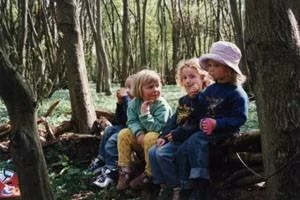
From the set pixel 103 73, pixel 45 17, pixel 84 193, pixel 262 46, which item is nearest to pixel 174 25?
pixel 103 73

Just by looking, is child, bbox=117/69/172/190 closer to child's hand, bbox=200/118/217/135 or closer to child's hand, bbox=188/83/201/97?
child's hand, bbox=188/83/201/97

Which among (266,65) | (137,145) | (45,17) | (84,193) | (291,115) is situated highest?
(45,17)

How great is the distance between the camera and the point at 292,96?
3613mm

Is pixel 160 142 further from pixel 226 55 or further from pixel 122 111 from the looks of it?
pixel 122 111

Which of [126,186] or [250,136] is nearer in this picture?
[250,136]

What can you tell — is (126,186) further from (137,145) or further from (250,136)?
(250,136)

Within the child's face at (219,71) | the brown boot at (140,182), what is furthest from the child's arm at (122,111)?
the child's face at (219,71)

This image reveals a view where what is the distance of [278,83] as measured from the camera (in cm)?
Result: 362

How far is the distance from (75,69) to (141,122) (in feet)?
6.75

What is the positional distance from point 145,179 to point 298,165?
5.30 ft

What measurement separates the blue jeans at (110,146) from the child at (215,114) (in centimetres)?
125

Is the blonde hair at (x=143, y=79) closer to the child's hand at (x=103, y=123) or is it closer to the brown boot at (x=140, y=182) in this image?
the brown boot at (x=140, y=182)

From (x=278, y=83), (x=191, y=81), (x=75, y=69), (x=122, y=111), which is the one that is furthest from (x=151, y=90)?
(x=75, y=69)

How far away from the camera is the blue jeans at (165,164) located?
450cm
